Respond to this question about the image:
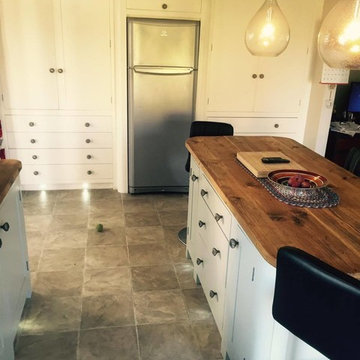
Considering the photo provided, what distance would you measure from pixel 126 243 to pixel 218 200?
1.36 meters

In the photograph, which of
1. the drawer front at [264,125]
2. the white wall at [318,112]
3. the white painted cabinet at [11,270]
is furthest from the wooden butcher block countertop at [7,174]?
the white wall at [318,112]

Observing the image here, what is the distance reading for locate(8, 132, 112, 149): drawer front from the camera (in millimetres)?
3963

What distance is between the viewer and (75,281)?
8.81 ft

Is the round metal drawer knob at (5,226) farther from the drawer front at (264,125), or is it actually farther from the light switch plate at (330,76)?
the light switch plate at (330,76)

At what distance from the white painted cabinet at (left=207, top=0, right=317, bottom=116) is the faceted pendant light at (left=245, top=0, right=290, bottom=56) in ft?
5.22

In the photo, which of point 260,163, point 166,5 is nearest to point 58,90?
point 166,5

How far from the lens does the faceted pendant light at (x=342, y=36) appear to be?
1.52 m

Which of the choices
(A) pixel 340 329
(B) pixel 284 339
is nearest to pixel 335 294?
(A) pixel 340 329

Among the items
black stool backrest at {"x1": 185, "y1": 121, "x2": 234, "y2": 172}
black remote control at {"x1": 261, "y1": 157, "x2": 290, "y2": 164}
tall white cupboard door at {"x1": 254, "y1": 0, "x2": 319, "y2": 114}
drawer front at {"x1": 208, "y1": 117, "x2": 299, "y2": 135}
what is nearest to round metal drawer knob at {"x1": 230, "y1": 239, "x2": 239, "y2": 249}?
black remote control at {"x1": 261, "y1": 157, "x2": 290, "y2": 164}

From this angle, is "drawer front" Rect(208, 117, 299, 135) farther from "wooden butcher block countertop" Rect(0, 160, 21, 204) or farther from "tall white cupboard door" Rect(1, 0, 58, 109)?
"wooden butcher block countertop" Rect(0, 160, 21, 204)

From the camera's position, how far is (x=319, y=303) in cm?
106

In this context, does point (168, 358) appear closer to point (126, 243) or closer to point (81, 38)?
point (126, 243)

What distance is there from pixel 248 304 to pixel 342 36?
1.12m

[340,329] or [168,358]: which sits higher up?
[340,329]
